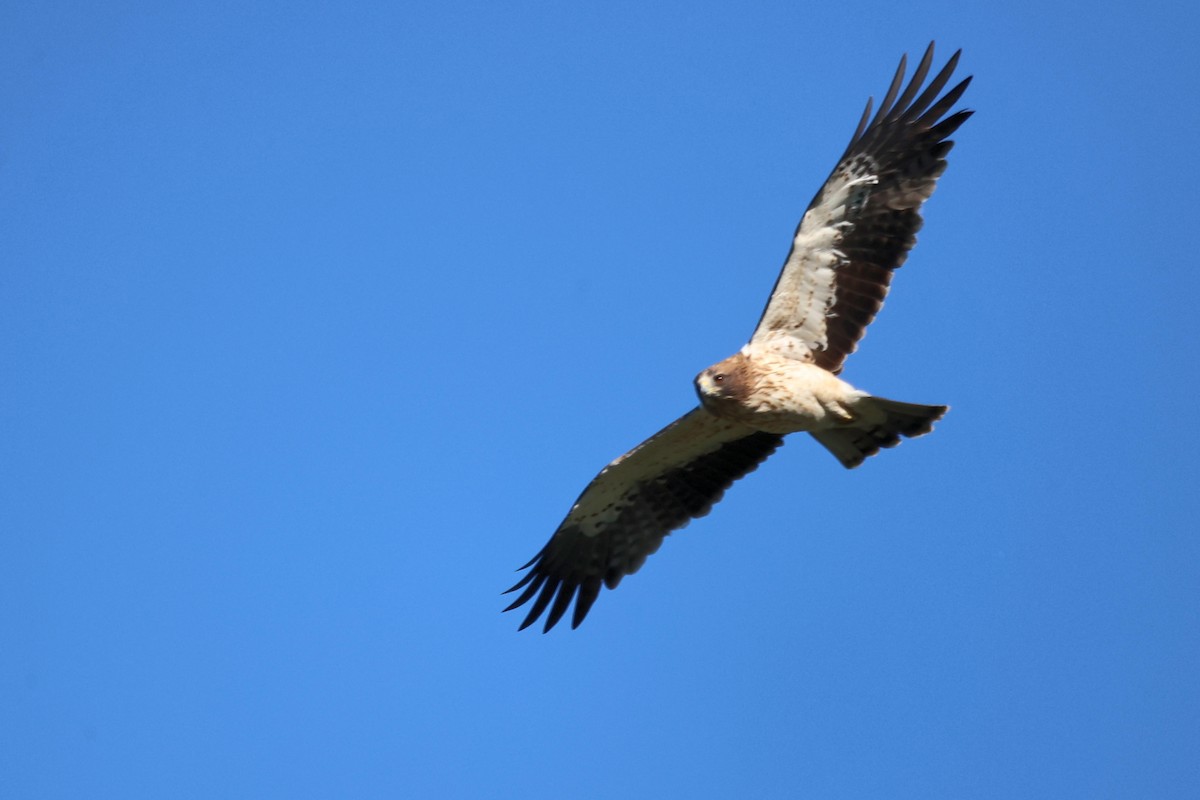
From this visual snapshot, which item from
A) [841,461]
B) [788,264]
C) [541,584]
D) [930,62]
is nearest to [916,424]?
[841,461]

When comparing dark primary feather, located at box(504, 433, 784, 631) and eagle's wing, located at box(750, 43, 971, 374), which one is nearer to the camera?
eagle's wing, located at box(750, 43, 971, 374)

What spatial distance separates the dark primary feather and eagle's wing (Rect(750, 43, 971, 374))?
3.61 feet

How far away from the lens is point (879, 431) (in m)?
10.7

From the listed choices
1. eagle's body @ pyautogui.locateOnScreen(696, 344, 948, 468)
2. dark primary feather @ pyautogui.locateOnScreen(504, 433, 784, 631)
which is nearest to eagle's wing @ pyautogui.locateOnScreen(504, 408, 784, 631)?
dark primary feather @ pyautogui.locateOnScreen(504, 433, 784, 631)

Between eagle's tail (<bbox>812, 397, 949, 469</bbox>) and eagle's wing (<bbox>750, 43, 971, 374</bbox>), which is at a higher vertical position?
eagle's wing (<bbox>750, 43, 971, 374</bbox>)

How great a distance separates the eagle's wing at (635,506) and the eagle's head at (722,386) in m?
0.72

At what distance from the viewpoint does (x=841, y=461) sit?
1084 centimetres

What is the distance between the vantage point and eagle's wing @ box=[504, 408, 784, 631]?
11.3m

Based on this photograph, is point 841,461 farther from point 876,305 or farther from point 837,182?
point 837,182

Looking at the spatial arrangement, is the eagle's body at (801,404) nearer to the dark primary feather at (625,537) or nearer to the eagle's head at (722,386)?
the eagle's head at (722,386)

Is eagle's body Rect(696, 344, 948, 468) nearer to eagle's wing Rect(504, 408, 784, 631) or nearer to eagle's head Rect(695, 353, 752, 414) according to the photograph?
eagle's head Rect(695, 353, 752, 414)

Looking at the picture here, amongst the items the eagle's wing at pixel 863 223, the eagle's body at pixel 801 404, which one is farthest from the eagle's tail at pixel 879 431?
the eagle's wing at pixel 863 223

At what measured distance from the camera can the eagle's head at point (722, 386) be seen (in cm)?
1027

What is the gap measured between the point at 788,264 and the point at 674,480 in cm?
206
